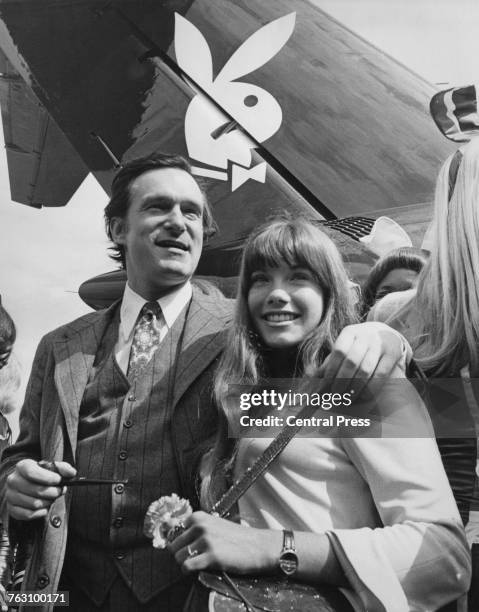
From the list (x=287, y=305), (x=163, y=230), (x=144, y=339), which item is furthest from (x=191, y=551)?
(x=163, y=230)

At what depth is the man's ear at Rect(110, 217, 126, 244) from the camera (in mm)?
1860

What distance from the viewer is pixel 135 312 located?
5.85 ft

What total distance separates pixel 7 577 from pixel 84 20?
4.93 feet

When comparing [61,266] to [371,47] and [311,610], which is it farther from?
[311,610]

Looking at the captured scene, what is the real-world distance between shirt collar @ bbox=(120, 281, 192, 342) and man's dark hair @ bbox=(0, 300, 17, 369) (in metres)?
0.37

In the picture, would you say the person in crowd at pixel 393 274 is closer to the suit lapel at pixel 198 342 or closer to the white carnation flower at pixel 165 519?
the suit lapel at pixel 198 342

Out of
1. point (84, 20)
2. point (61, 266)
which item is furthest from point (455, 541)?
point (84, 20)

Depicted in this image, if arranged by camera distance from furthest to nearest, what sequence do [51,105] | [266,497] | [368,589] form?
1. [51,105]
2. [266,497]
3. [368,589]

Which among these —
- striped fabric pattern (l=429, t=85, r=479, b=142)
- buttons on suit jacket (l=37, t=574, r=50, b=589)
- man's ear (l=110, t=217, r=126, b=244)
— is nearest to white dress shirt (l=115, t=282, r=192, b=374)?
man's ear (l=110, t=217, r=126, b=244)

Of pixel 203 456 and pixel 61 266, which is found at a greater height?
pixel 61 266

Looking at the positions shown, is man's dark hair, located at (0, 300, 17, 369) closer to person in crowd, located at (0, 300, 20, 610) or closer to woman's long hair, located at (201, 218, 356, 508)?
person in crowd, located at (0, 300, 20, 610)

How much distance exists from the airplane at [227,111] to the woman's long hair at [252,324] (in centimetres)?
28

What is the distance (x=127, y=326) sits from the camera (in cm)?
177

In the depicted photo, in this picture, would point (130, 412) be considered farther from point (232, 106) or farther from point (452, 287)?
point (232, 106)
